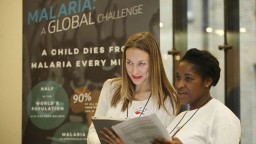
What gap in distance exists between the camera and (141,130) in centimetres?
176

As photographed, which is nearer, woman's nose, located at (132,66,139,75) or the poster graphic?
woman's nose, located at (132,66,139,75)

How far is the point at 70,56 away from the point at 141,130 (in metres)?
2.33

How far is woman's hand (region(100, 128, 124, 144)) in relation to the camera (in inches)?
75.8

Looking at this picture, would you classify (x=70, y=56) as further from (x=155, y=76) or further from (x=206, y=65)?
(x=206, y=65)

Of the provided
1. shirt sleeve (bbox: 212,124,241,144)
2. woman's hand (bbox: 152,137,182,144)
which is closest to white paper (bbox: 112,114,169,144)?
woman's hand (bbox: 152,137,182,144)

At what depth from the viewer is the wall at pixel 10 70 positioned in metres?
4.28

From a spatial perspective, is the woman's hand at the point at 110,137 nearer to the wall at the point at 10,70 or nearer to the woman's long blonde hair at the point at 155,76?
the woman's long blonde hair at the point at 155,76

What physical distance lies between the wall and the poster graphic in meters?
0.11

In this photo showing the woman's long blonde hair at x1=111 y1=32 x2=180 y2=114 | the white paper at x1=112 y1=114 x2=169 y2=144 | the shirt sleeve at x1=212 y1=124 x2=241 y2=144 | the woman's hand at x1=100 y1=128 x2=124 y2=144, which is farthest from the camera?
the woman's long blonde hair at x1=111 y1=32 x2=180 y2=114

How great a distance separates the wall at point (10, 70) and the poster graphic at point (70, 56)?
0.11m

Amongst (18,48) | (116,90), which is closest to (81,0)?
(18,48)

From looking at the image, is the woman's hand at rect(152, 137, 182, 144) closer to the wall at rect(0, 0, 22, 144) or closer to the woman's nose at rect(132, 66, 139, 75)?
the woman's nose at rect(132, 66, 139, 75)

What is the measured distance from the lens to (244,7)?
10.5 feet

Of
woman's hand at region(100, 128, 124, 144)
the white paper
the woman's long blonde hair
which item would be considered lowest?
woman's hand at region(100, 128, 124, 144)
